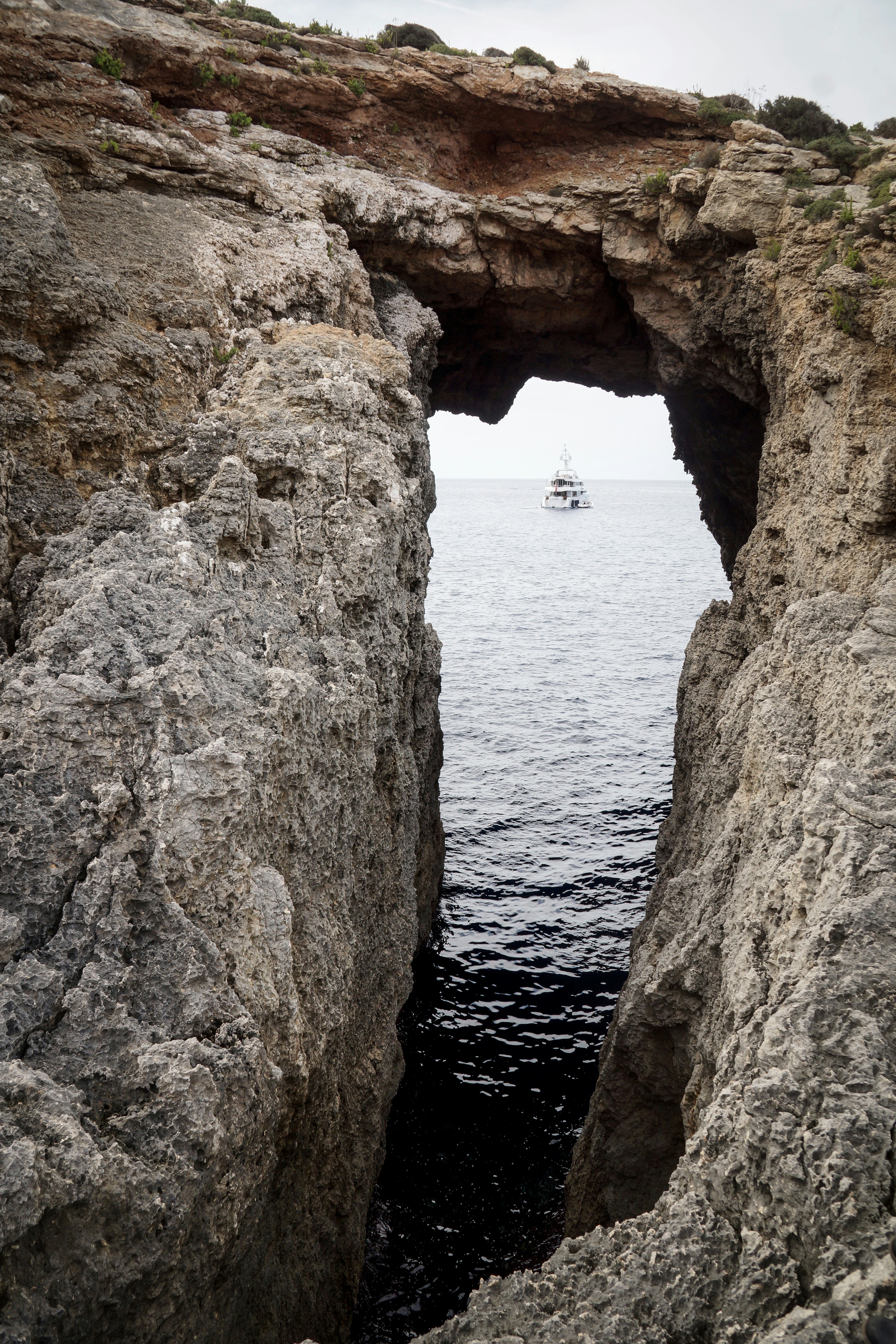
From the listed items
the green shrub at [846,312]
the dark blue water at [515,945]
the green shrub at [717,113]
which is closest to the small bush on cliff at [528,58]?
the green shrub at [717,113]

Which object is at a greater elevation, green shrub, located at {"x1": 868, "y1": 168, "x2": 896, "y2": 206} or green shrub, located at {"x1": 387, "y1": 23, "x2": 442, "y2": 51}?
green shrub, located at {"x1": 387, "y1": 23, "x2": 442, "y2": 51}

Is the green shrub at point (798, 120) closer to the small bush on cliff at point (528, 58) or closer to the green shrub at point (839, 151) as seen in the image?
the green shrub at point (839, 151)

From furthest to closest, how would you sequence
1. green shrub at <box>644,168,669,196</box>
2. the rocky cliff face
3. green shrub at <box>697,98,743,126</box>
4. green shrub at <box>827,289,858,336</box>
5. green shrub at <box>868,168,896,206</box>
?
green shrub at <box>697,98,743,126</box> < green shrub at <box>644,168,669,196</box> < green shrub at <box>868,168,896,206</box> < green shrub at <box>827,289,858,336</box> < the rocky cliff face

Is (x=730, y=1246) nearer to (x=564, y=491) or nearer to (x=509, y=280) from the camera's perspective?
(x=509, y=280)

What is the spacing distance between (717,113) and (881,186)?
5462 millimetres

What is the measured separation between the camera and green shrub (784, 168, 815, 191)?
16.1 metres

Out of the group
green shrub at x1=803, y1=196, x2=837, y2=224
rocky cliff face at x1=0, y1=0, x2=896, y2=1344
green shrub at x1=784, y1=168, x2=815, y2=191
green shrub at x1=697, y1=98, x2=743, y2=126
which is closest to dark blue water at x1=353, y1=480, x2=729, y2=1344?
rocky cliff face at x1=0, y1=0, x2=896, y2=1344

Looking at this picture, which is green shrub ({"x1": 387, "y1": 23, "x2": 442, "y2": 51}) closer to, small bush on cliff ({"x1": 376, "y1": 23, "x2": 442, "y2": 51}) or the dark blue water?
small bush on cliff ({"x1": 376, "y1": 23, "x2": 442, "y2": 51})

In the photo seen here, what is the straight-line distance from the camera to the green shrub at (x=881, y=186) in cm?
1452

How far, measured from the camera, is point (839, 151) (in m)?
16.6

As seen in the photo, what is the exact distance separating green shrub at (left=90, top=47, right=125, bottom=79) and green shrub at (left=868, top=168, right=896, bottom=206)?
13.5 m

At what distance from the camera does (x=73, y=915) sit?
21.9 feet

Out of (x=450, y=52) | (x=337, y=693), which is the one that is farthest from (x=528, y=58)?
(x=337, y=693)

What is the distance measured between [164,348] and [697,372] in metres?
12.4
